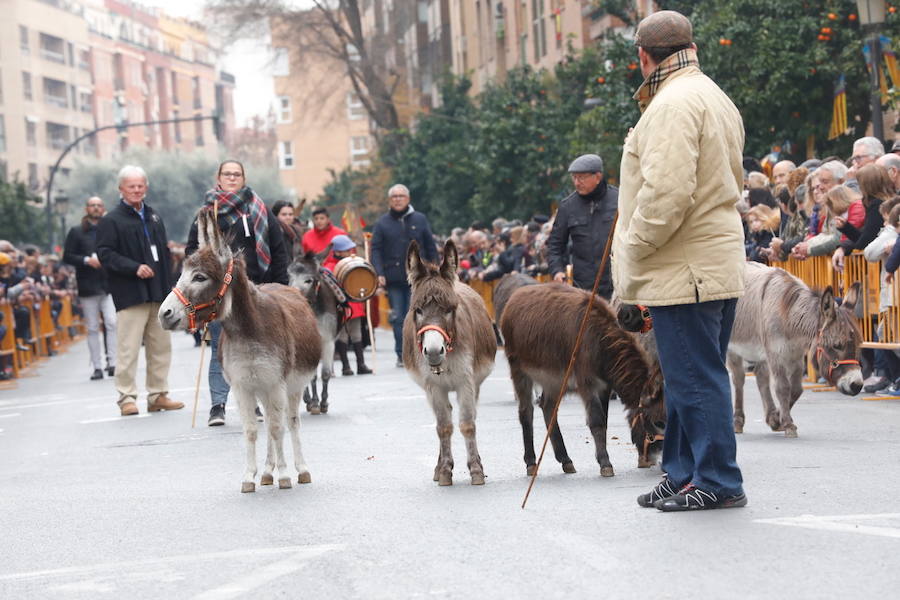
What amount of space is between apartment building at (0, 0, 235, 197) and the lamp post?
5782 cm

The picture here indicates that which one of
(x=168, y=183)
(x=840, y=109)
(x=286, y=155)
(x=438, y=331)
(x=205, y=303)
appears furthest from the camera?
(x=286, y=155)

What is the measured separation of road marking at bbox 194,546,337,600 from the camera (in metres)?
6.59

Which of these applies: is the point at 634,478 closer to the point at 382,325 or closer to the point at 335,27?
the point at 382,325

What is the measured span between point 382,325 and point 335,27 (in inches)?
765

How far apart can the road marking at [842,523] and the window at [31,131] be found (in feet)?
332

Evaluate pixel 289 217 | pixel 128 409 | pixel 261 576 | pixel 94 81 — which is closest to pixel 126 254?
pixel 128 409

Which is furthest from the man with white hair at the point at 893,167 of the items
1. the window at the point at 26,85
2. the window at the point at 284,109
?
the window at the point at 284,109

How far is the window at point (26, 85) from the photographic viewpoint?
105 metres

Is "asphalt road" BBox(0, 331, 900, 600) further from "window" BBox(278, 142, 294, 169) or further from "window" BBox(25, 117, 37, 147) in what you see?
"window" BBox(278, 142, 294, 169)

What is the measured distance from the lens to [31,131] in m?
106

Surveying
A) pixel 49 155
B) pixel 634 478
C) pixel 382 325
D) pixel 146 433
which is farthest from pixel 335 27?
pixel 49 155

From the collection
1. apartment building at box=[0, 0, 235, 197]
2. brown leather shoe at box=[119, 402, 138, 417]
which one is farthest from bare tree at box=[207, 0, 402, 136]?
brown leather shoe at box=[119, 402, 138, 417]

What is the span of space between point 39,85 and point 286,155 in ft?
122

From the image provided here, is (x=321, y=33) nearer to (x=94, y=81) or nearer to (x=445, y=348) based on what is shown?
(x=445, y=348)
